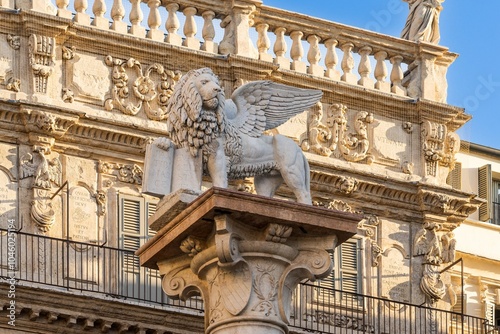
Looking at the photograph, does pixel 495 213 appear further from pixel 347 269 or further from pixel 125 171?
pixel 125 171

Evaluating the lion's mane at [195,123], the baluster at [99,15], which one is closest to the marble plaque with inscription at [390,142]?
the baluster at [99,15]

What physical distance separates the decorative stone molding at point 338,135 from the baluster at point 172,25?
315 cm

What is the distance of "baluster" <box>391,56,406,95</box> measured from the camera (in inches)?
1887

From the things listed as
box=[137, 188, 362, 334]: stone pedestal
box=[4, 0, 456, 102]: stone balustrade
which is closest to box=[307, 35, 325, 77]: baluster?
box=[4, 0, 456, 102]: stone balustrade

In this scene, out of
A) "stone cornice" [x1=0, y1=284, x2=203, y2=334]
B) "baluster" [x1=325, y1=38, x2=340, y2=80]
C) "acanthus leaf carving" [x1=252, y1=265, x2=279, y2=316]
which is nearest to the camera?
"acanthus leaf carving" [x1=252, y1=265, x2=279, y2=316]

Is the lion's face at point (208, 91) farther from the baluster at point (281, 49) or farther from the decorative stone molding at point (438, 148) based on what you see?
the decorative stone molding at point (438, 148)

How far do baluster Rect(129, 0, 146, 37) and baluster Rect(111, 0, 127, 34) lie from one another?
0.20m

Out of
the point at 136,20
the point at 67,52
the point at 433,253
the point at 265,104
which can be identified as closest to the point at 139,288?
the point at 67,52

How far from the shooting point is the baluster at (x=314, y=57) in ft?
154

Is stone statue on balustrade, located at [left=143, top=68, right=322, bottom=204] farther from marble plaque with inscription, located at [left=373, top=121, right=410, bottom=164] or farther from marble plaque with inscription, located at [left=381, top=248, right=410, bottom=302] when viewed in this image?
marble plaque with inscription, located at [left=373, top=121, right=410, bottom=164]

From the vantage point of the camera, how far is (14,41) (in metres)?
43.7

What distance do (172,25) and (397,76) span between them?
519 cm

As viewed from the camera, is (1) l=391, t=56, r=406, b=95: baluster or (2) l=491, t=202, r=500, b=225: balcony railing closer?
(1) l=391, t=56, r=406, b=95: baluster

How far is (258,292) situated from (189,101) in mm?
2705
